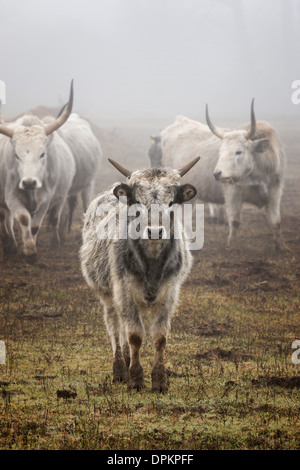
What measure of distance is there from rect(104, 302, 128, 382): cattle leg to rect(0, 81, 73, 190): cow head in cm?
501

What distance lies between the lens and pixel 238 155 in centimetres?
1247

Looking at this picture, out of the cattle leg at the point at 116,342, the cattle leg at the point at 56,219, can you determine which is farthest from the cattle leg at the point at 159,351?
the cattle leg at the point at 56,219

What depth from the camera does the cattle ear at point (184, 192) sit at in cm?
526

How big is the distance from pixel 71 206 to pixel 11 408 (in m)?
10.2

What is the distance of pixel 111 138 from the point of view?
112 feet

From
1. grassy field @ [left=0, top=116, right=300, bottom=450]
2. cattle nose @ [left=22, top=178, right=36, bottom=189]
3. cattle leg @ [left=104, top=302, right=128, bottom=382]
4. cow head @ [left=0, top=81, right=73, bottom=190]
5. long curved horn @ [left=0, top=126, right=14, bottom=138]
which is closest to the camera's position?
grassy field @ [left=0, top=116, right=300, bottom=450]

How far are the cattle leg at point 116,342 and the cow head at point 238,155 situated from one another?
653cm

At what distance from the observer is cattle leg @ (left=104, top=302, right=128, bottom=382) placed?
19.1 feet
